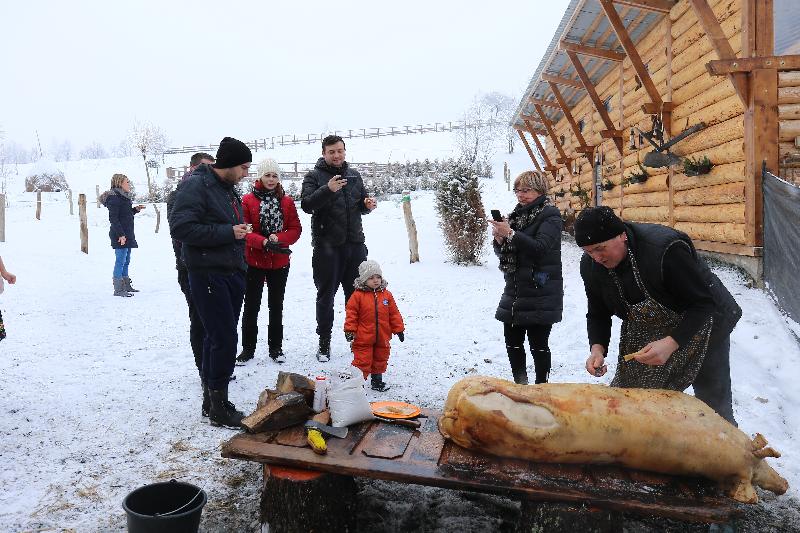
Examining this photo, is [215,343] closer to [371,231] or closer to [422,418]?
[422,418]

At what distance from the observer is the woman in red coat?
5.22 metres

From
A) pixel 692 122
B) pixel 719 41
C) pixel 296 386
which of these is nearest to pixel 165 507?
pixel 296 386

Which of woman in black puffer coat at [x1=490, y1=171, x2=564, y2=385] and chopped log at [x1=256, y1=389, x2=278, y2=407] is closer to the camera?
chopped log at [x1=256, y1=389, x2=278, y2=407]

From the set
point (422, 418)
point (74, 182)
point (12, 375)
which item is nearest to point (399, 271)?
point (12, 375)

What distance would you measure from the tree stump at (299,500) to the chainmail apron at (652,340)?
6.16 ft

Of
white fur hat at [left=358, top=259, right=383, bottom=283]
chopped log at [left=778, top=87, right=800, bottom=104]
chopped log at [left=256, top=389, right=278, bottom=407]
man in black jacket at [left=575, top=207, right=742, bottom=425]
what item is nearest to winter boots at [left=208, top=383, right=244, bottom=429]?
chopped log at [left=256, top=389, right=278, bottom=407]

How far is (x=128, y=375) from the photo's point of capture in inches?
208

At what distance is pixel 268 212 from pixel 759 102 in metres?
5.95

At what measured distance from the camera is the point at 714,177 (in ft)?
25.0

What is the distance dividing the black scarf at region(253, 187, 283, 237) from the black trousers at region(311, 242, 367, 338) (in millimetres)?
473

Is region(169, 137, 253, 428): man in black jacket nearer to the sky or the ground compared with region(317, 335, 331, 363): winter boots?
Answer: nearer to the sky

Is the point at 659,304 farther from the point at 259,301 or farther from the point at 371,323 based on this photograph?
the point at 259,301

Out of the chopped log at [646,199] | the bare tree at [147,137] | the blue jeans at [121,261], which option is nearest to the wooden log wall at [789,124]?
the chopped log at [646,199]

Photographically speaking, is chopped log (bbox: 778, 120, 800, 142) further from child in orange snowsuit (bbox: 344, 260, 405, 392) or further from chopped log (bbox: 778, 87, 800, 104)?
child in orange snowsuit (bbox: 344, 260, 405, 392)
